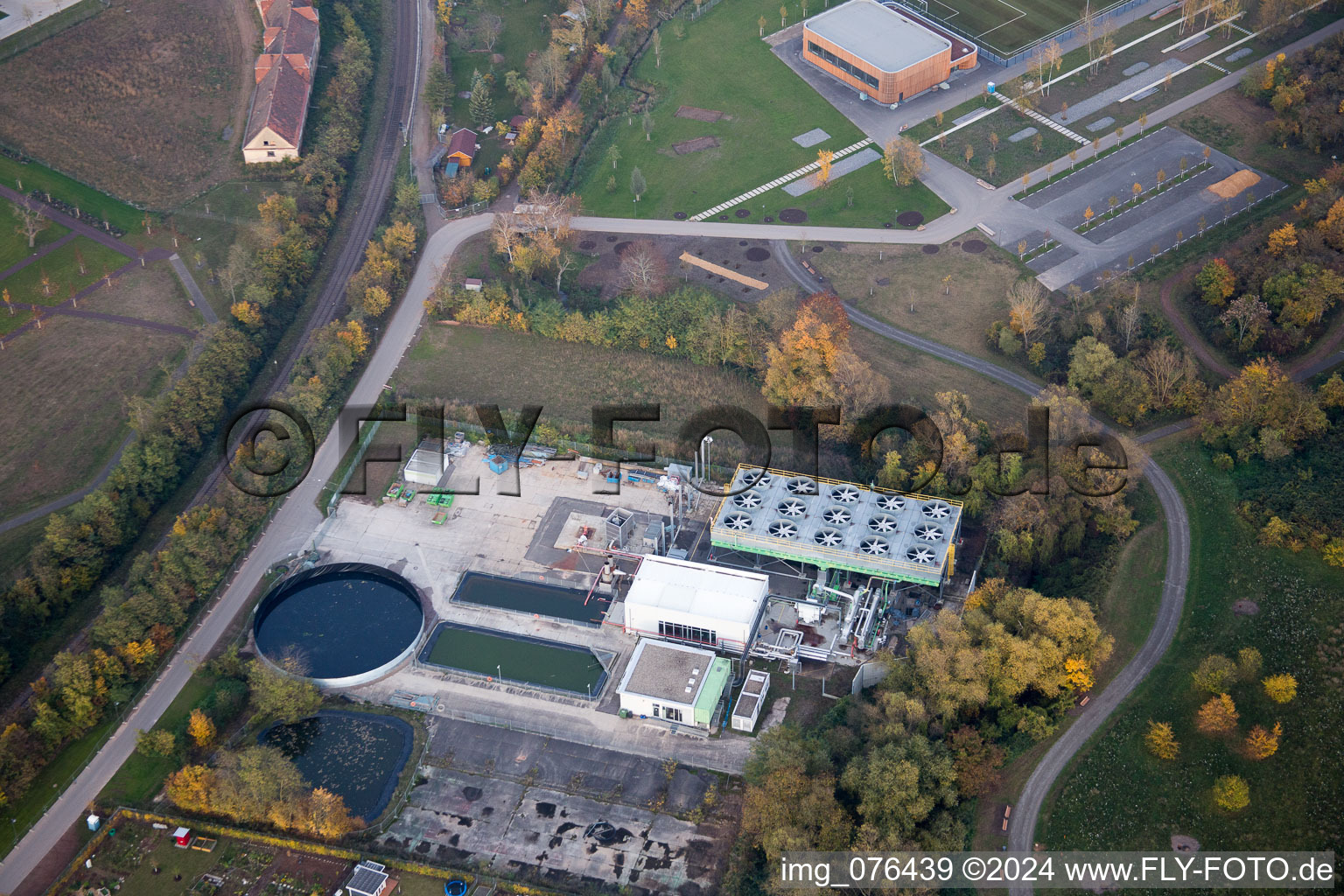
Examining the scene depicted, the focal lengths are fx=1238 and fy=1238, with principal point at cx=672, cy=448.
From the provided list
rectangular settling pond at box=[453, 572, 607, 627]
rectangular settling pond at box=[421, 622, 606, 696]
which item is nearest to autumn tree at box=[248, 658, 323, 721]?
rectangular settling pond at box=[421, 622, 606, 696]

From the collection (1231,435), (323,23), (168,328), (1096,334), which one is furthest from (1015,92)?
(168,328)

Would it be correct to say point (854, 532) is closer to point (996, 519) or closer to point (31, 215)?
point (996, 519)

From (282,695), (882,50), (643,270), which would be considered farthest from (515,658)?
(882,50)

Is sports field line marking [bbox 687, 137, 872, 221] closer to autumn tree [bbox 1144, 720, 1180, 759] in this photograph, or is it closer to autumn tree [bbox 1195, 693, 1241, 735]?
autumn tree [bbox 1144, 720, 1180, 759]

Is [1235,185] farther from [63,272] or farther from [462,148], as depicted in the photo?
[63,272]

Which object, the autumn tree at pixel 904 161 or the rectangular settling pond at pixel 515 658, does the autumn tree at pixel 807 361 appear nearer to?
the rectangular settling pond at pixel 515 658

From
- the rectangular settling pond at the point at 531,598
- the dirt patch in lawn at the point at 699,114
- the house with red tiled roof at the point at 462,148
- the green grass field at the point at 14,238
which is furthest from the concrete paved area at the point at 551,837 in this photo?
the dirt patch in lawn at the point at 699,114
